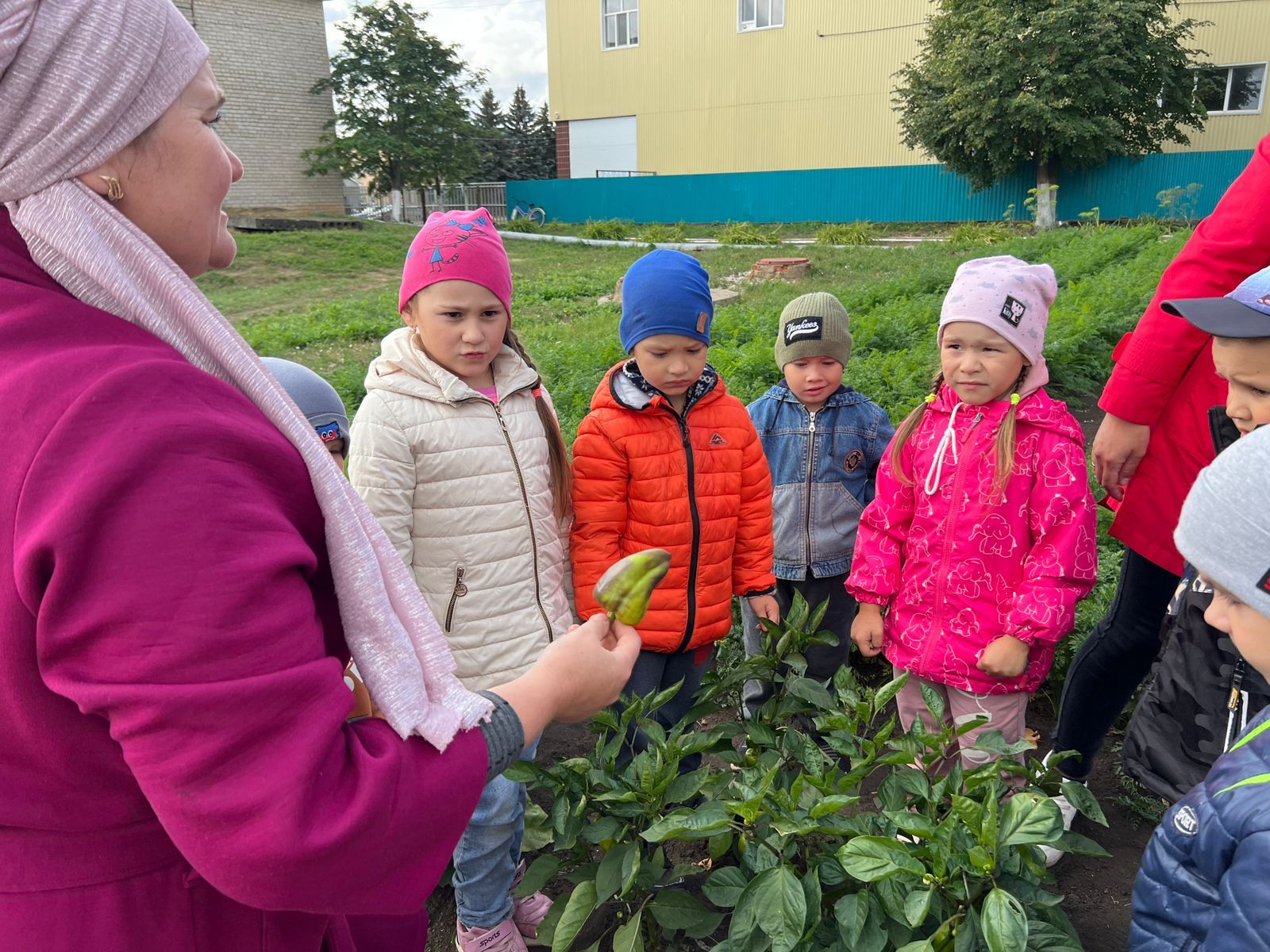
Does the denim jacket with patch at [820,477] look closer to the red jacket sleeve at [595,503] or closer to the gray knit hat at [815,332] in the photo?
the gray knit hat at [815,332]

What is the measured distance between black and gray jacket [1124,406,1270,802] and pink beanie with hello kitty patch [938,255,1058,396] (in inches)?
19.8

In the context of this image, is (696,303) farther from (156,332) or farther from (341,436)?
(156,332)

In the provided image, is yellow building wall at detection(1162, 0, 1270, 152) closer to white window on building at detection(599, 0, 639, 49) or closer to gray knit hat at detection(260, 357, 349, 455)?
white window on building at detection(599, 0, 639, 49)

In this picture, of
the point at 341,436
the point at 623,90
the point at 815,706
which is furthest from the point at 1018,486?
the point at 623,90

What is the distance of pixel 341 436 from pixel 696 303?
1.17m

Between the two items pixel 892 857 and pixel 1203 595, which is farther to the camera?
pixel 1203 595

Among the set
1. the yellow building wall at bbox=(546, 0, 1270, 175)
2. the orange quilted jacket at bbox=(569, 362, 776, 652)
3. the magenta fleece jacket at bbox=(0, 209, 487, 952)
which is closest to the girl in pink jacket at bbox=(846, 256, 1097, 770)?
the orange quilted jacket at bbox=(569, 362, 776, 652)

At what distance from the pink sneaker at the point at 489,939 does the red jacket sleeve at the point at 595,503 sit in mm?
844

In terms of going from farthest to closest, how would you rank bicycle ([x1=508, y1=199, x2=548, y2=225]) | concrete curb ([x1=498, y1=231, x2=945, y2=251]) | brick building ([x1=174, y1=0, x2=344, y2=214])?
bicycle ([x1=508, y1=199, x2=548, y2=225]), brick building ([x1=174, y1=0, x2=344, y2=214]), concrete curb ([x1=498, y1=231, x2=945, y2=251])

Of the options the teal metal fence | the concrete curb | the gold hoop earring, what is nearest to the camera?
the gold hoop earring

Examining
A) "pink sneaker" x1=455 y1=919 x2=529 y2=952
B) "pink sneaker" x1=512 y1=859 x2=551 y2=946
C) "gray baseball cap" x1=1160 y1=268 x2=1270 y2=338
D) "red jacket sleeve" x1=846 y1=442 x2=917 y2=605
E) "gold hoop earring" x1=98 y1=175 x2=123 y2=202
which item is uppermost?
"gold hoop earring" x1=98 y1=175 x2=123 y2=202

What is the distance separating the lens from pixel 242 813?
84 cm

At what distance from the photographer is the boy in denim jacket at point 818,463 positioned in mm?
3311

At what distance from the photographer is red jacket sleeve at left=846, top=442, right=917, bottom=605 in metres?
2.68
